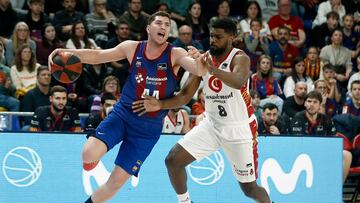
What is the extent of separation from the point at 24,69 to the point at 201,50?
2.90 m

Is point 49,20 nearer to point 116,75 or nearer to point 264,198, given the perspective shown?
point 116,75

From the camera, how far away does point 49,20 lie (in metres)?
14.5

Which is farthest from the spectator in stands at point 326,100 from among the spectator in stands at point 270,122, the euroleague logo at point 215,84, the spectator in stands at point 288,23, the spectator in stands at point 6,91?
the euroleague logo at point 215,84

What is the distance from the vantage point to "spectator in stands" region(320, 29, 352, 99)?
1552 cm

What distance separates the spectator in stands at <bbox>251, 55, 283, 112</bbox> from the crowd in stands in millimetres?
17

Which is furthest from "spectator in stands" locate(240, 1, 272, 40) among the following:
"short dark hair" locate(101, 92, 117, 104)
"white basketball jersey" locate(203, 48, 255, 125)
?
"white basketball jersey" locate(203, 48, 255, 125)

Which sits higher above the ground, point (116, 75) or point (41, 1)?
point (41, 1)

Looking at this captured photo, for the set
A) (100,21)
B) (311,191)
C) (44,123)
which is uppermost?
(100,21)

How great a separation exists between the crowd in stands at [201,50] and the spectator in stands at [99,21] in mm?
19

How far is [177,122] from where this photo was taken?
12312 mm

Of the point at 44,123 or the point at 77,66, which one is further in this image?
the point at 44,123

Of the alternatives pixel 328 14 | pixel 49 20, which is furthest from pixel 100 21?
pixel 328 14

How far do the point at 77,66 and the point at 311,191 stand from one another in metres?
4.41

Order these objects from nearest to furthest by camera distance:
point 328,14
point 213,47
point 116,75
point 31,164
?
point 213,47 → point 31,164 → point 116,75 → point 328,14
